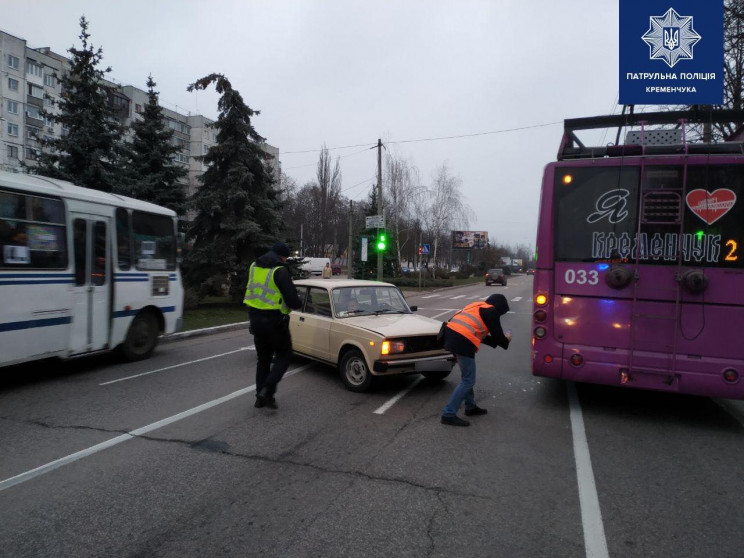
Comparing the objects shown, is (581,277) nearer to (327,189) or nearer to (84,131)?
(84,131)

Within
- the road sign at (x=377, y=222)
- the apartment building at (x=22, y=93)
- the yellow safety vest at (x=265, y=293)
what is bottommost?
the yellow safety vest at (x=265, y=293)

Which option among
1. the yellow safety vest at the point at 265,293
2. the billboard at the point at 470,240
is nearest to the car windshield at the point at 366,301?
the yellow safety vest at the point at 265,293

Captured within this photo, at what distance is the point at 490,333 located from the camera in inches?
217

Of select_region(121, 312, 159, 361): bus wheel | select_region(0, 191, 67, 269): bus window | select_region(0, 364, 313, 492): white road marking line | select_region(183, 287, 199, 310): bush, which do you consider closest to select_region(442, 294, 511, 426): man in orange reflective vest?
select_region(0, 364, 313, 492): white road marking line

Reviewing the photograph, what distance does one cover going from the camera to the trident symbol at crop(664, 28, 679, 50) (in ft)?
26.7

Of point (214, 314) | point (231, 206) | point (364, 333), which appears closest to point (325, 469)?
point (364, 333)

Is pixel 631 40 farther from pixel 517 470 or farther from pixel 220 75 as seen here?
pixel 220 75

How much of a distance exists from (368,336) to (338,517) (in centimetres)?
332

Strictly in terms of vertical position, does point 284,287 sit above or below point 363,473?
above

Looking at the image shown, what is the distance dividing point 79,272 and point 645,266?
811 cm

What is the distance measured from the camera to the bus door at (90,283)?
7.74m

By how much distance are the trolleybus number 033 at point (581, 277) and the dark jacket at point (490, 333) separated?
998 mm

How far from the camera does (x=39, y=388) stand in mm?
7090

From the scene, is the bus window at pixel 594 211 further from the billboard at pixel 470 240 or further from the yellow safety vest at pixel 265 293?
the billboard at pixel 470 240
